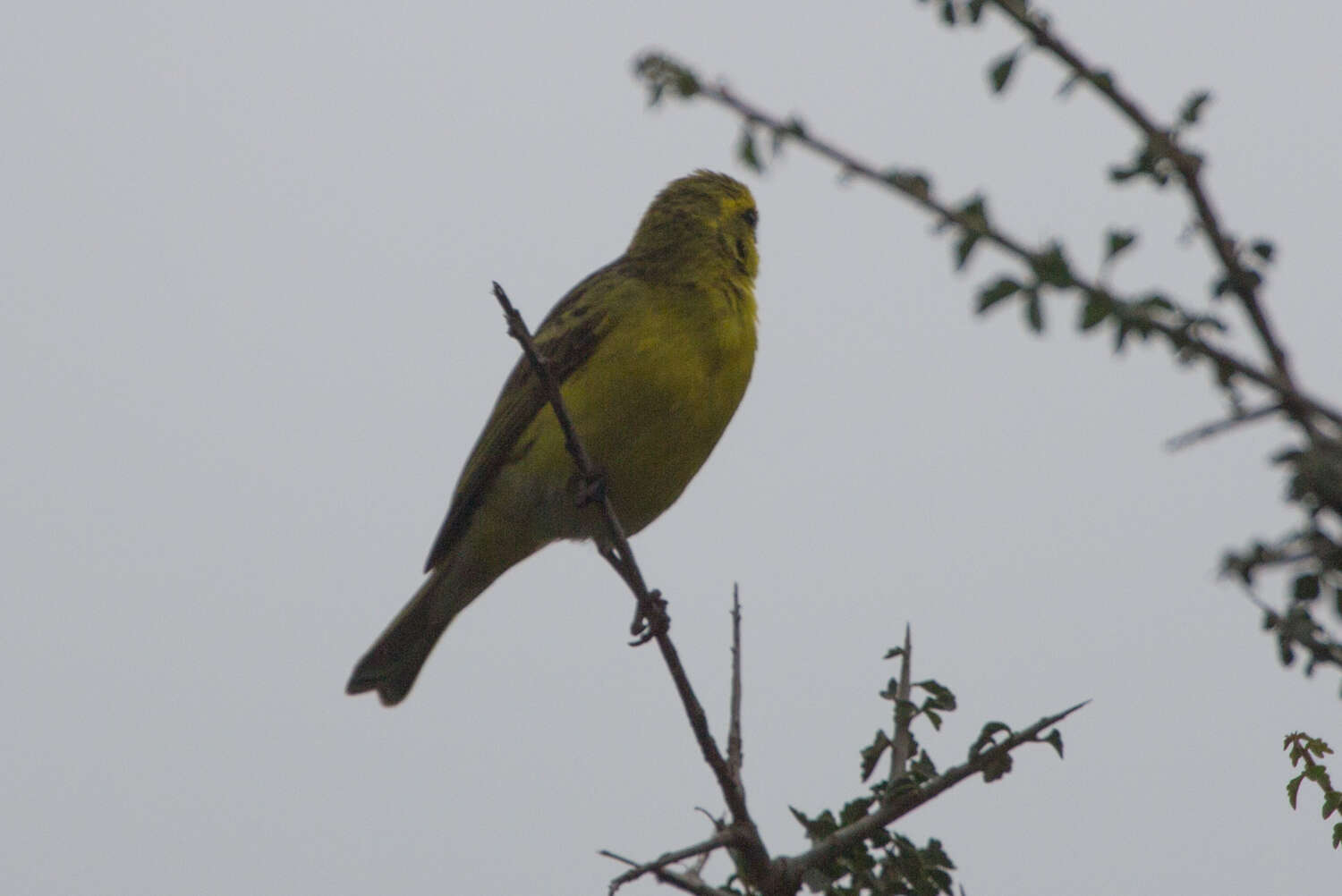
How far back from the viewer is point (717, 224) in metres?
6.50

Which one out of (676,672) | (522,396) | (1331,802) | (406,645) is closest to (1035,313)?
(1331,802)

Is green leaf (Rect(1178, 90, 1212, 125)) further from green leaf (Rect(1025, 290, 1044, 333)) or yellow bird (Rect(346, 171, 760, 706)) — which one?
yellow bird (Rect(346, 171, 760, 706))

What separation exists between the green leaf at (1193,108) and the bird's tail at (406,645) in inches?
216

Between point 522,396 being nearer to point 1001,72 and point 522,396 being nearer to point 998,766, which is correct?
point 998,766

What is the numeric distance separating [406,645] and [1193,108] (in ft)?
18.7

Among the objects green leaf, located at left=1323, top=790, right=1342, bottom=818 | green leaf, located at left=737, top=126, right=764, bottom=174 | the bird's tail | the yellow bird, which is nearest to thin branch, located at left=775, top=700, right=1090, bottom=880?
green leaf, located at left=1323, top=790, right=1342, bottom=818

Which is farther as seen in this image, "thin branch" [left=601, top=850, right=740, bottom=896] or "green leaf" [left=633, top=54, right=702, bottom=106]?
"thin branch" [left=601, top=850, right=740, bottom=896]

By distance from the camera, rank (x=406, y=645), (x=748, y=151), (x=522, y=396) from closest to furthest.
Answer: (x=748, y=151) < (x=522, y=396) < (x=406, y=645)

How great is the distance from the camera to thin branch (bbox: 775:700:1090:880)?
237cm

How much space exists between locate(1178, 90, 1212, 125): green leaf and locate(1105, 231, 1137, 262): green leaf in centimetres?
15

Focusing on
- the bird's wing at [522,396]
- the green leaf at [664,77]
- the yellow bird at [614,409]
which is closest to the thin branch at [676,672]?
the green leaf at [664,77]

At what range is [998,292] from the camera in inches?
51.8

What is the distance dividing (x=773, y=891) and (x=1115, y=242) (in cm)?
143

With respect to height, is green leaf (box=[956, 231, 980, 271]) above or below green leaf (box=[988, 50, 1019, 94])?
below
